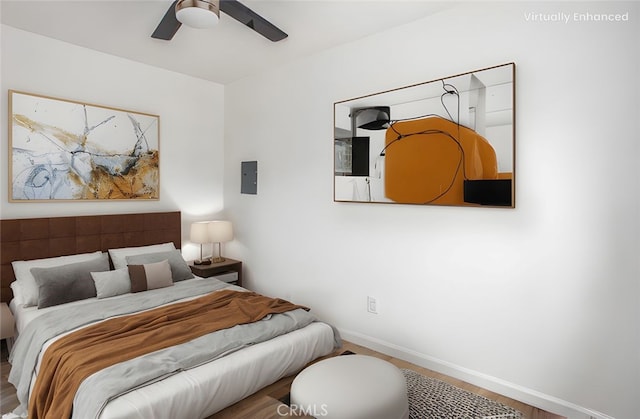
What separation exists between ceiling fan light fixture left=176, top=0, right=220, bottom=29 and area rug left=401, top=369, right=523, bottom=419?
258cm

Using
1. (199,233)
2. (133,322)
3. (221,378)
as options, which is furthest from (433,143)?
(199,233)

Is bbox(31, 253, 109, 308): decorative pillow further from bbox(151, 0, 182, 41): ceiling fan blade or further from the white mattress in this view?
bbox(151, 0, 182, 41): ceiling fan blade

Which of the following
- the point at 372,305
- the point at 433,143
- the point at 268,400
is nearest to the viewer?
the point at 268,400

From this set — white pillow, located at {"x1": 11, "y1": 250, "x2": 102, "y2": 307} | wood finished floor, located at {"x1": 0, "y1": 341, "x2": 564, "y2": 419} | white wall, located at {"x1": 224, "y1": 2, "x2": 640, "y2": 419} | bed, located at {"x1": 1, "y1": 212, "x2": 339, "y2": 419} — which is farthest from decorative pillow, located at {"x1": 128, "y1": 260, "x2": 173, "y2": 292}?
white wall, located at {"x1": 224, "y1": 2, "x2": 640, "y2": 419}

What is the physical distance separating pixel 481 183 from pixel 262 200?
A: 232cm

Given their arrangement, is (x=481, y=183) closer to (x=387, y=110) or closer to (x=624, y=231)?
(x=624, y=231)

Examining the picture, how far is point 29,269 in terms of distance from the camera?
9.27ft

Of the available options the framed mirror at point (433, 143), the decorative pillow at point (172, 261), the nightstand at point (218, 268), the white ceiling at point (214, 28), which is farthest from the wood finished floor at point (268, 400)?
the white ceiling at point (214, 28)

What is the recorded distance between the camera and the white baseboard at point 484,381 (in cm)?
212

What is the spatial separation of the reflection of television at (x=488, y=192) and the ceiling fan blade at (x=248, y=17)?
1.67 metres

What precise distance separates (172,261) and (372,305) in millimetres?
1895

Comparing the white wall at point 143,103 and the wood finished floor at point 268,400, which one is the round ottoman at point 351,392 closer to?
the wood finished floor at point 268,400

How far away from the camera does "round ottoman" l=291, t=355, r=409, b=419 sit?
1.72 meters

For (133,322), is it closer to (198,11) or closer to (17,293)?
(17,293)
